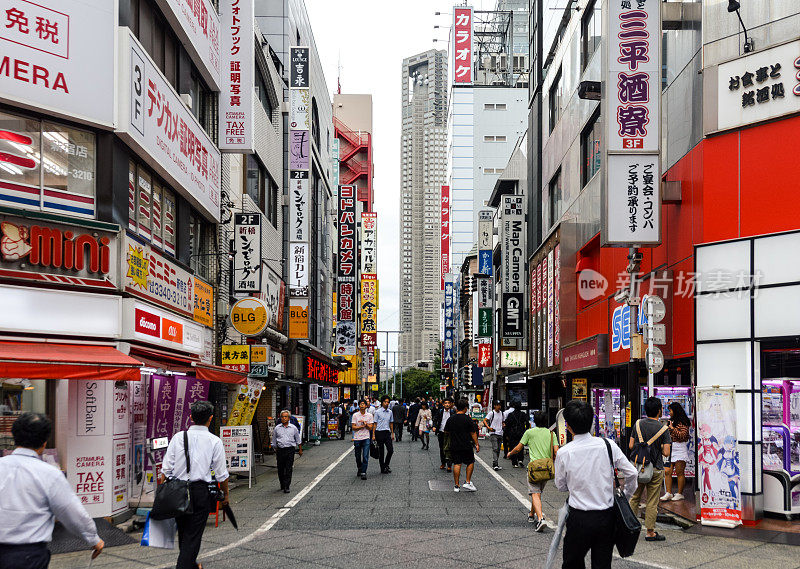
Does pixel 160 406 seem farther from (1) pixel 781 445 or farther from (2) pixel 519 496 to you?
(1) pixel 781 445

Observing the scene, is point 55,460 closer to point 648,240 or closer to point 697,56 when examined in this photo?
point 648,240

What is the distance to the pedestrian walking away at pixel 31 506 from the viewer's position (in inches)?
209

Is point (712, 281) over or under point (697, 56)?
under

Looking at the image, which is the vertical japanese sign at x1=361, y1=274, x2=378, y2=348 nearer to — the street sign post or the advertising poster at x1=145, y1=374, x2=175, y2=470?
the advertising poster at x1=145, y1=374, x2=175, y2=470

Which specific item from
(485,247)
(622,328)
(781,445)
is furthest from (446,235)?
(781,445)

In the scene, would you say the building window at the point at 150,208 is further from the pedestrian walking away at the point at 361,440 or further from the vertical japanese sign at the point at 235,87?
the pedestrian walking away at the point at 361,440

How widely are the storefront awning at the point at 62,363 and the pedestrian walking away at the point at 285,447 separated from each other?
5.60 meters

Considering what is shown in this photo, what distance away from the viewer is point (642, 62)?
16.9 meters

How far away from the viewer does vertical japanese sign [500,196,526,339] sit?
4053 cm

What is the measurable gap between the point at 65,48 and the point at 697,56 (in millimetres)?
10890

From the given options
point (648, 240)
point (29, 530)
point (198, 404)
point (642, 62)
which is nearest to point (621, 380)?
point (648, 240)

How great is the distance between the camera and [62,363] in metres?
10.5

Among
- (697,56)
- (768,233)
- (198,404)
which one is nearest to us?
(198,404)

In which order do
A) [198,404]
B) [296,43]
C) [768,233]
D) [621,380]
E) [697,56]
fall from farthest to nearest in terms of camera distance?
[296,43]
[621,380]
[697,56]
[768,233]
[198,404]
